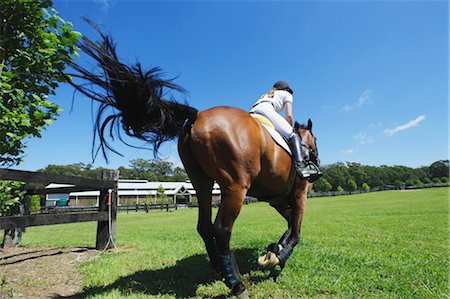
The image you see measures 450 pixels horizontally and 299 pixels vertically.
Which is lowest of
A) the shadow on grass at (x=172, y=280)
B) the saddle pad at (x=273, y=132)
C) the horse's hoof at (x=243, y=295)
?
the shadow on grass at (x=172, y=280)

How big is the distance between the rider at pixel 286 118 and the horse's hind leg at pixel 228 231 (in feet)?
3.81

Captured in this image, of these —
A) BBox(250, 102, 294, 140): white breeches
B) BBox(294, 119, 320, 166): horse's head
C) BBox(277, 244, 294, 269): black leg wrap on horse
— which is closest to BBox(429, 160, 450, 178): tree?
BBox(294, 119, 320, 166): horse's head

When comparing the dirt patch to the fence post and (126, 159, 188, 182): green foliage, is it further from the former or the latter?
(126, 159, 188, 182): green foliage

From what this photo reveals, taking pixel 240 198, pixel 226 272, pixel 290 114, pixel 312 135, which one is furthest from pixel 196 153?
pixel 312 135

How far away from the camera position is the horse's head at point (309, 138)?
4517 mm

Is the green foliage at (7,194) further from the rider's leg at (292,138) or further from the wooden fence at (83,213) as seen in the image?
→ the rider's leg at (292,138)

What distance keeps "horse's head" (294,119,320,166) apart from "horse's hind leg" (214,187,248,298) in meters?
2.00

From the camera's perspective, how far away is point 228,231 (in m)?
2.92

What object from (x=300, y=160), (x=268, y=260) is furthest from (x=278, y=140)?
(x=268, y=260)

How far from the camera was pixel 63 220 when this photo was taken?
16.1ft

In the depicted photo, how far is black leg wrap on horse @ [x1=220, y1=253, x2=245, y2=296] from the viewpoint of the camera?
2811 millimetres

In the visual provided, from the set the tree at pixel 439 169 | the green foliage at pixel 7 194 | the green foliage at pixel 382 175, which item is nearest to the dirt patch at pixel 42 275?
the green foliage at pixel 7 194

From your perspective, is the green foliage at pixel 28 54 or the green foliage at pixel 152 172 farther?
the green foliage at pixel 152 172

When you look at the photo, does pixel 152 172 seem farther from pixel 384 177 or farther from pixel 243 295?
pixel 243 295
